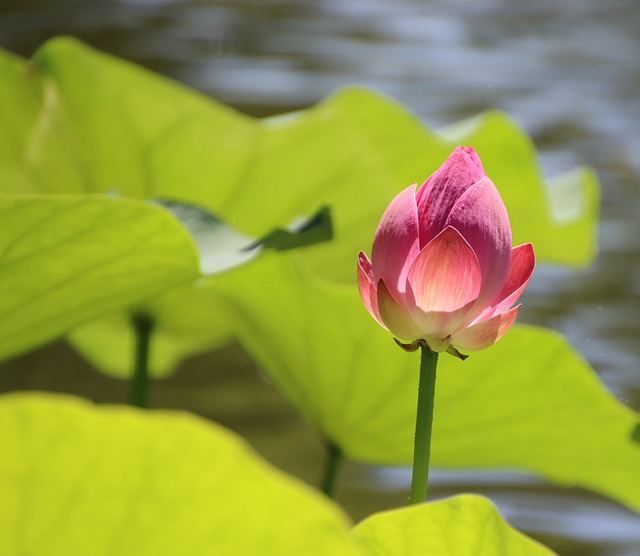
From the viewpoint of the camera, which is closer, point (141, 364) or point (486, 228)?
point (486, 228)

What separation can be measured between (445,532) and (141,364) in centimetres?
34

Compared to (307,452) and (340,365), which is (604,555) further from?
(340,365)

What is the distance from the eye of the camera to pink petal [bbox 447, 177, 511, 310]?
0.93 feet

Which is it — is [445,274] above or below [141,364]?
above

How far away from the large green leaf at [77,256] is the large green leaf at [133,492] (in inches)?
7.0

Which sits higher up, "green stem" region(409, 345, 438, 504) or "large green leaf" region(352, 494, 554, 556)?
"green stem" region(409, 345, 438, 504)

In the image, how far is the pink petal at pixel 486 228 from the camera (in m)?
0.28

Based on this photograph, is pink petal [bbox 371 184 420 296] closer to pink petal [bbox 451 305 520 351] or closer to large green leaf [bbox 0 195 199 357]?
pink petal [bbox 451 305 520 351]

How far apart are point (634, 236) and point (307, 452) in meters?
0.61

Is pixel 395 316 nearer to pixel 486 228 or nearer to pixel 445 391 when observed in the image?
pixel 486 228

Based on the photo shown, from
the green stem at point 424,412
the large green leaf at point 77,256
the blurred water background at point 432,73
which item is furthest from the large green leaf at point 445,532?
the blurred water background at point 432,73

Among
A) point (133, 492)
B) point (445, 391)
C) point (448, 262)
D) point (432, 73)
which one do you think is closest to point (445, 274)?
point (448, 262)

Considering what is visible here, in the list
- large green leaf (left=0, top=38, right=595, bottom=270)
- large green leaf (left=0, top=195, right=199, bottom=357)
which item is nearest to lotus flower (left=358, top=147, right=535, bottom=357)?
large green leaf (left=0, top=195, right=199, bottom=357)

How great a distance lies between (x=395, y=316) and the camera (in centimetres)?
29
